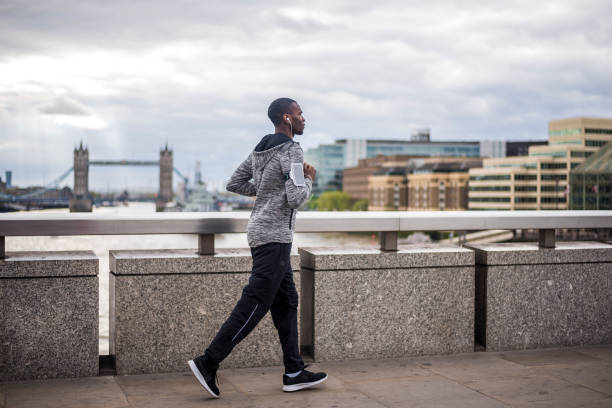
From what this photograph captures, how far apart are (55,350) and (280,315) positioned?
56.4 inches

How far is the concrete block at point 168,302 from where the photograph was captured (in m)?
4.83

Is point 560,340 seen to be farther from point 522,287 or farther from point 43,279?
point 43,279

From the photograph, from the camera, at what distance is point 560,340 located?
5887 millimetres

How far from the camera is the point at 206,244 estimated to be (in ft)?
16.3

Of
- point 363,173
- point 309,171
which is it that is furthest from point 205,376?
point 363,173

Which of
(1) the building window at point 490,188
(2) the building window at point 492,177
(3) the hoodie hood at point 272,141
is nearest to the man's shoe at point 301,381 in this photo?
(3) the hoodie hood at point 272,141

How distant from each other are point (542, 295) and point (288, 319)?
2317 millimetres

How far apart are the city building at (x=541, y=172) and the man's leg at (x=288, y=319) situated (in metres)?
130

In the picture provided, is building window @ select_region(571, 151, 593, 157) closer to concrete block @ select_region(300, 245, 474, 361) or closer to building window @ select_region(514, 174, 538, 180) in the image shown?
building window @ select_region(514, 174, 538, 180)

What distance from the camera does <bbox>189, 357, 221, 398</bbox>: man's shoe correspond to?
431 centimetres

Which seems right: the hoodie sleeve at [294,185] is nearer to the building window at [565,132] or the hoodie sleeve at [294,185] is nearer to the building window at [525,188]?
the building window at [525,188]

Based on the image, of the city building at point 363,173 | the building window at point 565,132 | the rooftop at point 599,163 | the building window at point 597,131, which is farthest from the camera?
the city building at point 363,173

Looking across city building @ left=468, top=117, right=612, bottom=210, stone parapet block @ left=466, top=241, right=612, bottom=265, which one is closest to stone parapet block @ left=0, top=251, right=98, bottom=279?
stone parapet block @ left=466, top=241, right=612, bottom=265

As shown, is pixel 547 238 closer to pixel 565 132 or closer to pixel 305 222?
pixel 305 222
